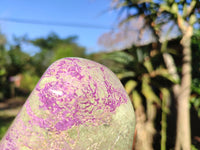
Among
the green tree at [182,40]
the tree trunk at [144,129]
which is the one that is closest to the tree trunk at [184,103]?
the green tree at [182,40]

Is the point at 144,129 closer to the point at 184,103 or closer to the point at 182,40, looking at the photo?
the point at 184,103

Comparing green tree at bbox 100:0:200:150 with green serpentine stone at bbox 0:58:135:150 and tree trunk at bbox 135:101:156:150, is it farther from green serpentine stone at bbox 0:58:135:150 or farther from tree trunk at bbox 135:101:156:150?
green serpentine stone at bbox 0:58:135:150

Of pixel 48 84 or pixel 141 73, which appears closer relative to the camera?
pixel 48 84

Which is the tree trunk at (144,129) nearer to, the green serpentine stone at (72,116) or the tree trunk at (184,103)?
the tree trunk at (184,103)

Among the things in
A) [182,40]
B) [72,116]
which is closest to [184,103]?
[182,40]

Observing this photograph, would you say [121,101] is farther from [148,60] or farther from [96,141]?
[148,60]

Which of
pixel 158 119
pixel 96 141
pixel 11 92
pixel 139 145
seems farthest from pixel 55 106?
pixel 11 92
